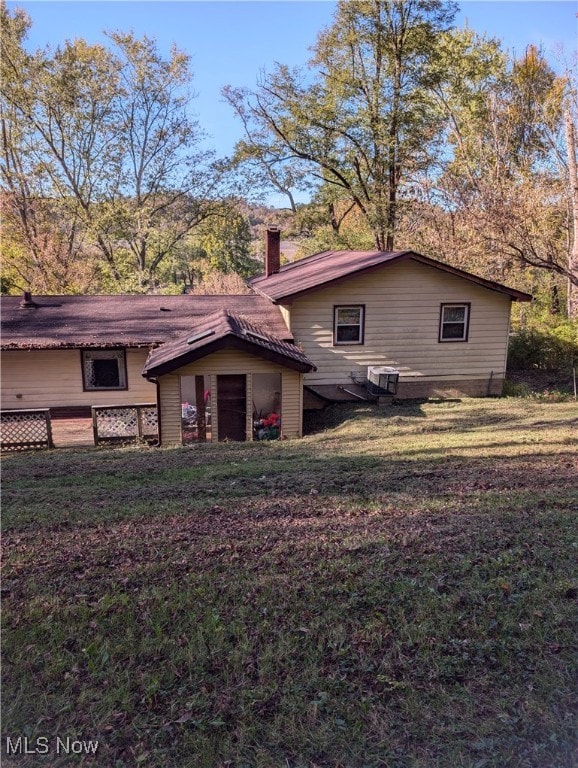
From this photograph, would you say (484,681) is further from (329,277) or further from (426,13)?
(426,13)

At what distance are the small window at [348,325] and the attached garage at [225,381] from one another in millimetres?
2382

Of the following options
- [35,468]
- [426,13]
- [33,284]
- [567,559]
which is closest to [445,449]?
[567,559]

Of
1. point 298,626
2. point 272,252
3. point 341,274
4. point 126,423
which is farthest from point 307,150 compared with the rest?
point 298,626

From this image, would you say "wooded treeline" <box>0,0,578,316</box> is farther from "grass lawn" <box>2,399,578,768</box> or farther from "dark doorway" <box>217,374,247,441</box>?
"grass lawn" <box>2,399,578,768</box>

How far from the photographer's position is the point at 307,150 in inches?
977

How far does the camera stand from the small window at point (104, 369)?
1438cm

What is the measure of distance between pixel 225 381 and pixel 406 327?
245 inches

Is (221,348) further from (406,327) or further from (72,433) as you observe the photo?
(406,327)

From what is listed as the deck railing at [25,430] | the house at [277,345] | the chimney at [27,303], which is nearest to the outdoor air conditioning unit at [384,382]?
the house at [277,345]

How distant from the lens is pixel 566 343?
59.2 feet

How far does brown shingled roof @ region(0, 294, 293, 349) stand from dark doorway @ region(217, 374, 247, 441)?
259cm

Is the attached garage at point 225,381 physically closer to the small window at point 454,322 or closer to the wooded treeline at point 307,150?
the small window at point 454,322

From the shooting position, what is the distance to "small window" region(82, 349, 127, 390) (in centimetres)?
1438

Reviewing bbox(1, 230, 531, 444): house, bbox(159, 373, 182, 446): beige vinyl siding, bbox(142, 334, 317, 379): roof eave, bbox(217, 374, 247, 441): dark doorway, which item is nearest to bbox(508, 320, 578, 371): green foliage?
bbox(1, 230, 531, 444): house
